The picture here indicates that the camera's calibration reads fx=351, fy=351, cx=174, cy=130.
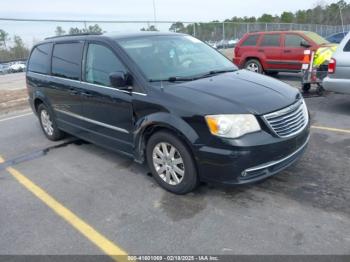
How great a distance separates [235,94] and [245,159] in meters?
0.75

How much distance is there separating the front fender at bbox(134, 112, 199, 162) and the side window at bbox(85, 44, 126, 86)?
739mm

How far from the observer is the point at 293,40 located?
1147 cm

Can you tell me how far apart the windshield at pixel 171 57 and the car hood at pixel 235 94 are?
316mm

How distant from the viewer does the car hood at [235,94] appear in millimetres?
3506

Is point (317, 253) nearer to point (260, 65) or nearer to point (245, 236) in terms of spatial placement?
point (245, 236)

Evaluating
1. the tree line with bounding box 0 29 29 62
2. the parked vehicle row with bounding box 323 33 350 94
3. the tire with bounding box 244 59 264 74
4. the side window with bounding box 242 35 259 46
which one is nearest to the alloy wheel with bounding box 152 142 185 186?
the parked vehicle row with bounding box 323 33 350 94

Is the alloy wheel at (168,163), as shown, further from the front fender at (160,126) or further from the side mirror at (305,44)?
the side mirror at (305,44)

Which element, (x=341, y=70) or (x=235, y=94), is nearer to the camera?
(x=235, y=94)

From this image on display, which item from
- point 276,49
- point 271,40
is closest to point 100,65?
point 276,49

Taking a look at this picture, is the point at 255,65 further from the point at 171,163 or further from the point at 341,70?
the point at 171,163

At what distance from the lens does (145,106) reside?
3.99 m

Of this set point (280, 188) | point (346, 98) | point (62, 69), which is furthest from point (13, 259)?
point (346, 98)

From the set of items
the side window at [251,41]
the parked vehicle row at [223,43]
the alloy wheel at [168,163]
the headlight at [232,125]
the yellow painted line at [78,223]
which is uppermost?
the headlight at [232,125]

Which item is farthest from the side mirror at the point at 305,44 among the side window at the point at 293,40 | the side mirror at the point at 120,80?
the side mirror at the point at 120,80
